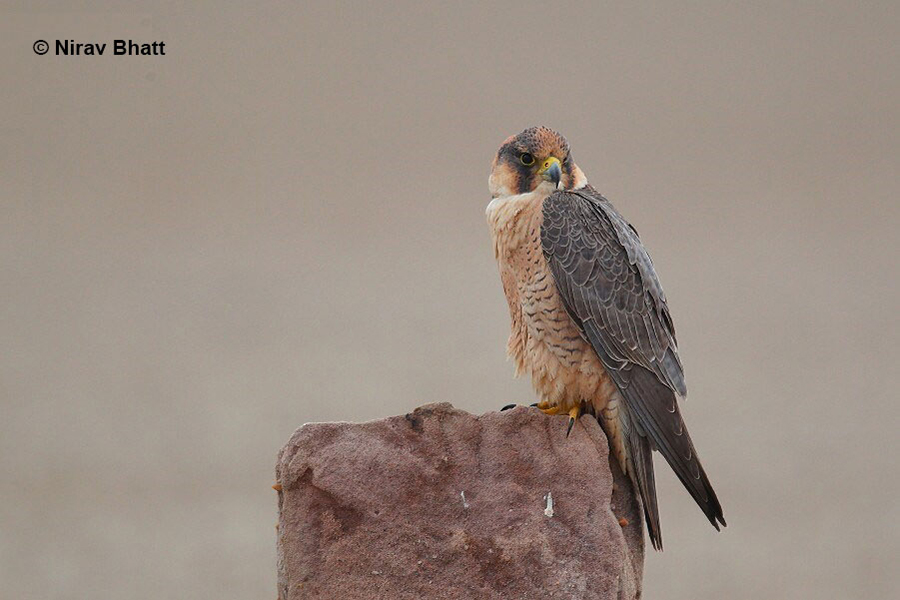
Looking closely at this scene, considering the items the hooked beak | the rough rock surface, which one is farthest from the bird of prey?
the rough rock surface

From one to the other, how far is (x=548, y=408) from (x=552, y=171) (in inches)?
26.6

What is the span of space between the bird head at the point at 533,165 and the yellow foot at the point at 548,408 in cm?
62

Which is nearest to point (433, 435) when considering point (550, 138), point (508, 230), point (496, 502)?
point (496, 502)

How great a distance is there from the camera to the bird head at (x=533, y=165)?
3.11 meters

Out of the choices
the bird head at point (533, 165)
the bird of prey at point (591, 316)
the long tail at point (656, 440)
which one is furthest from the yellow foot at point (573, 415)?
the bird head at point (533, 165)

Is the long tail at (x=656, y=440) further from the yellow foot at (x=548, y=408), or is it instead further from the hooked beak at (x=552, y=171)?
the hooked beak at (x=552, y=171)

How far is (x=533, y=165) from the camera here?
316cm

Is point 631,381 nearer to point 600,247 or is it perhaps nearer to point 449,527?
point 600,247

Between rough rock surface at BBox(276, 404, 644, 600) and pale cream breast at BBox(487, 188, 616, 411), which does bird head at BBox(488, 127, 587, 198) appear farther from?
rough rock surface at BBox(276, 404, 644, 600)

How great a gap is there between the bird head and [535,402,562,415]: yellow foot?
2.02ft

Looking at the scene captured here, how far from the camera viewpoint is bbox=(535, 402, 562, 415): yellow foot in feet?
10.3

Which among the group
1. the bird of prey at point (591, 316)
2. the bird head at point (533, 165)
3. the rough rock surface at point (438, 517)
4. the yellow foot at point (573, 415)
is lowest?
the rough rock surface at point (438, 517)

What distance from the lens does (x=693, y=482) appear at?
310 cm

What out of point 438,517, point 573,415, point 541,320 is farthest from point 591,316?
point 438,517
